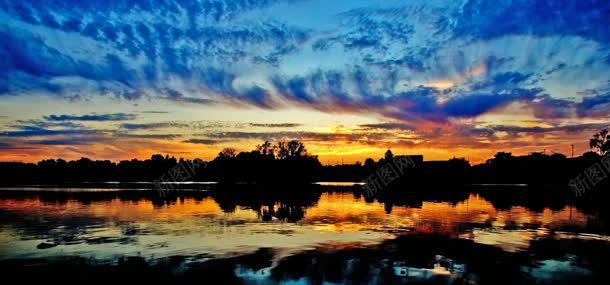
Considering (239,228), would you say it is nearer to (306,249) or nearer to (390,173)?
(306,249)

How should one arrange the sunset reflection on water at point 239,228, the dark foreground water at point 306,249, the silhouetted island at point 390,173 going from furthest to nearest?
1. the silhouetted island at point 390,173
2. the sunset reflection on water at point 239,228
3. the dark foreground water at point 306,249

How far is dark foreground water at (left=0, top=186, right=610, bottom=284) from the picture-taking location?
54.2ft

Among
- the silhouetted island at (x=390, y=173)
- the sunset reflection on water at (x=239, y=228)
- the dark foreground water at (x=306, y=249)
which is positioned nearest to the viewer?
the dark foreground water at (x=306, y=249)

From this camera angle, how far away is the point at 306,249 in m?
21.7

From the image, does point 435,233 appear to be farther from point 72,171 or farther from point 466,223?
point 72,171

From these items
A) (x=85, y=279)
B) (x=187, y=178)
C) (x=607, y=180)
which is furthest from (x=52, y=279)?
(x=187, y=178)

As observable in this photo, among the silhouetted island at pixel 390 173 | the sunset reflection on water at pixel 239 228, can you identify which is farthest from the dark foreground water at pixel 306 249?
the silhouetted island at pixel 390 173

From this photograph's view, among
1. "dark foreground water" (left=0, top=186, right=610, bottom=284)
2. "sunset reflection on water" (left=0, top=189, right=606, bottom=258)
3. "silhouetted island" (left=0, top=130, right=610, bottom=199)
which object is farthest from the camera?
"silhouetted island" (left=0, top=130, right=610, bottom=199)

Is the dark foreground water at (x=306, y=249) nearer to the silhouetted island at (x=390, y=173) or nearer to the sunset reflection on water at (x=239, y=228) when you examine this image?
the sunset reflection on water at (x=239, y=228)

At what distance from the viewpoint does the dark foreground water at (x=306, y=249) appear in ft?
54.2

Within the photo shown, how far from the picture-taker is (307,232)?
27.5 metres

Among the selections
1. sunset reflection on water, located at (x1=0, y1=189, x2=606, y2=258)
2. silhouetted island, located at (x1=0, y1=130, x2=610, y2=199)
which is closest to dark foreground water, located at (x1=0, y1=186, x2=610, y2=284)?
sunset reflection on water, located at (x1=0, y1=189, x2=606, y2=258)

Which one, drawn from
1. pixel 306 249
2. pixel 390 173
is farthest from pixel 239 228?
pixel 390 173

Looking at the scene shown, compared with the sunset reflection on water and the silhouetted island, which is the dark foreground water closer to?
the sunset reflection on water
